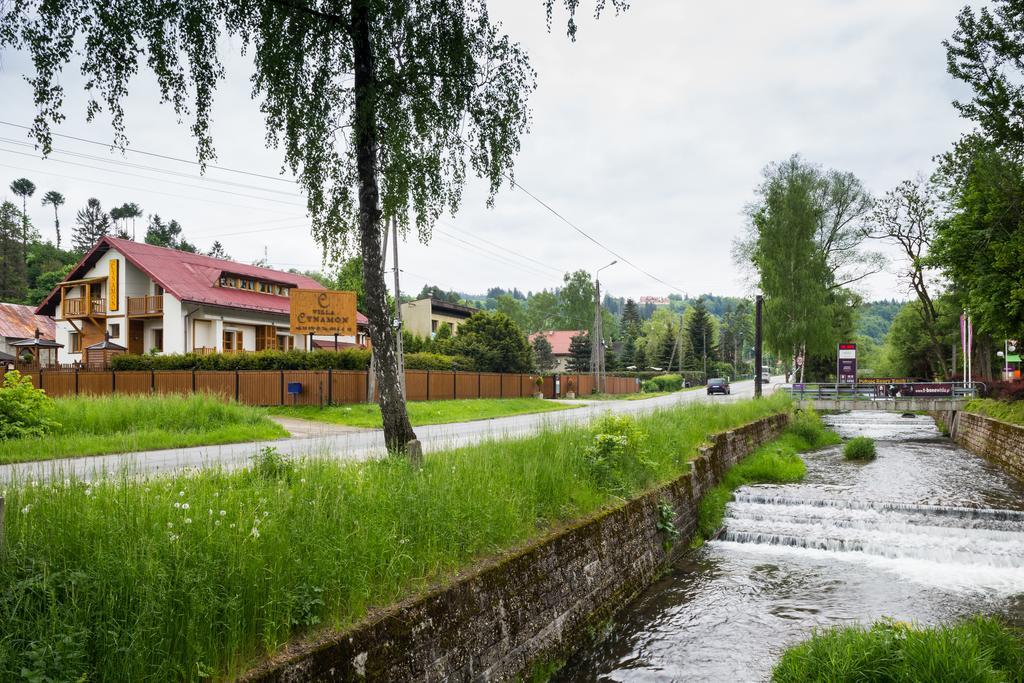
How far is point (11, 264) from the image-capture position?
6794cm

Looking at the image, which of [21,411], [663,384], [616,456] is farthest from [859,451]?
[663,384]

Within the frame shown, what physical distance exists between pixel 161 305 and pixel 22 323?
18.4 meters

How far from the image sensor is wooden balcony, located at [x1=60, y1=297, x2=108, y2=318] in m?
39.2

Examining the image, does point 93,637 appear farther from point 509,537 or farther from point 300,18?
point 300,18

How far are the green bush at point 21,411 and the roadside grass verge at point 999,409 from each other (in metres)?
26.4

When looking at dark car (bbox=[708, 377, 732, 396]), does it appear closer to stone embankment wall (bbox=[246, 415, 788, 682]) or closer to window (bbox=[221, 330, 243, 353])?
window (bbox=[221, 330, 243, 353])

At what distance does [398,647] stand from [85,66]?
569cm

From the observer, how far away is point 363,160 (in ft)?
24.7

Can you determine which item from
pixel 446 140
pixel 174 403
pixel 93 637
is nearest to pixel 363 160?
pixel 446 140

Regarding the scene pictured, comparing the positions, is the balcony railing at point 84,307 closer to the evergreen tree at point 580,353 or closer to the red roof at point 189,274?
the red roof at point 189,274

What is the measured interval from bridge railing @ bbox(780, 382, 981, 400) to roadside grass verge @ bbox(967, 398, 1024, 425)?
64.0 inches

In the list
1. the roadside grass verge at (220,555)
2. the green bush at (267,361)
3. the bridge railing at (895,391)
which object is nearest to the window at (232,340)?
the green bush at (267,361)

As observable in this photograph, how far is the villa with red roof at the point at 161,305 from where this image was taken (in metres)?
37.2

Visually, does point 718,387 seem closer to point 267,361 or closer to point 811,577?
point 267,361
